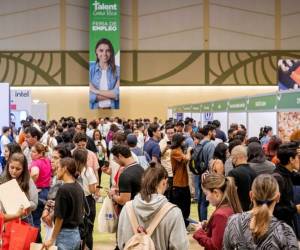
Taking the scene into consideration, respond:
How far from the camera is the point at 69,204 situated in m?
5.14

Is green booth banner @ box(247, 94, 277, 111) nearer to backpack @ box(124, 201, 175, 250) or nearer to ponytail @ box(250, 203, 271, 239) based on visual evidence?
backpack @ box(124, 201, 175, 250)

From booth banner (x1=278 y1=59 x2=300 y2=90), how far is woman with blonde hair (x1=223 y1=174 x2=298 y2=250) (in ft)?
30.6

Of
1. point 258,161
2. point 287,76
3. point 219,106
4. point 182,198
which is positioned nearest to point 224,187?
point 258,161

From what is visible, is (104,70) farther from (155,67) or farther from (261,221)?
(261,221)

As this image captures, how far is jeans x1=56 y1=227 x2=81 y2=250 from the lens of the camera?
518 cm

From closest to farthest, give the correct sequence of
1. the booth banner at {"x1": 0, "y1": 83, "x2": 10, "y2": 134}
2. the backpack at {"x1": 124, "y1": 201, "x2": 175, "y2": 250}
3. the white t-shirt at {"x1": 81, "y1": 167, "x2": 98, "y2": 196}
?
the backpack at {"x1": 124, "y1": 201, "x2": 175, "y2": 250}, the white t-shirt at {"x1": 81, "y1": 167, "x2": 98, "y2": 196}, the booth banner at {"x1": 0, "y1": 83, "x2": 10, "y2": 134}

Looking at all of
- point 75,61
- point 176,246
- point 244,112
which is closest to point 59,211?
point 176,246

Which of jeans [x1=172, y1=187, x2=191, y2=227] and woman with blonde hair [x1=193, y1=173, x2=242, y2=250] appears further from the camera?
jeans [x1=172, y1=187, x2=191, y2=227]

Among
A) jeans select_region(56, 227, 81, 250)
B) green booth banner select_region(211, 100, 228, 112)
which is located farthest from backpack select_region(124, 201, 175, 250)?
green booth banner select_region(211, 100, 228, 112)

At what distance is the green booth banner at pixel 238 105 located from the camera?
1202 cm

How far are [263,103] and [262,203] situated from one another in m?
7.32

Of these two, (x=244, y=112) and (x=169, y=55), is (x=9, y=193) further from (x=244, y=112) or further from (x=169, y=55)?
(x=169, y=55)

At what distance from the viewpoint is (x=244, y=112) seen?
1207cm

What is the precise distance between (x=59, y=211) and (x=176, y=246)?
1401 mm
